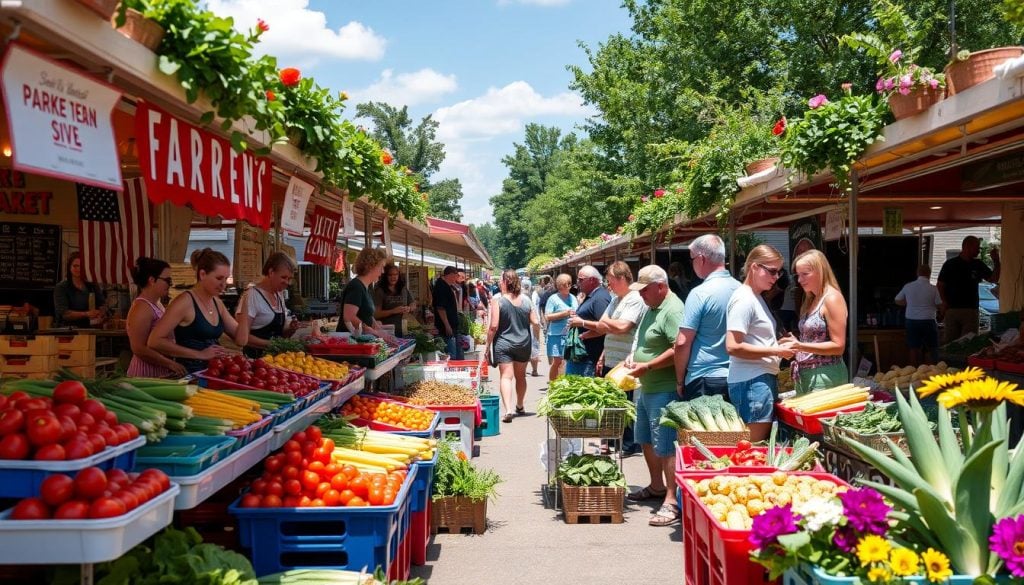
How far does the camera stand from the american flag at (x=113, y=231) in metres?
10.4

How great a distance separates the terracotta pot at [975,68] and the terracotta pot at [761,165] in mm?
3264

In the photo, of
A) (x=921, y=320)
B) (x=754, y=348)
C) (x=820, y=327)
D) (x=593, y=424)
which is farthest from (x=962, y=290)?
(x=754, y=348)

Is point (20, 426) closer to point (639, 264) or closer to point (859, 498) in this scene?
point (859, 498)

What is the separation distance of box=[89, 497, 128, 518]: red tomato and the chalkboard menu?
11.4 m

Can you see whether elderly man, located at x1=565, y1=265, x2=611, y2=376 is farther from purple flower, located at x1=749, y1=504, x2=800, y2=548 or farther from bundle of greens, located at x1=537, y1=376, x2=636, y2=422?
purple flower, located at x1=749, y1=504, x2=800, y2=548

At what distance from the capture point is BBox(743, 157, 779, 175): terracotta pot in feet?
29.4

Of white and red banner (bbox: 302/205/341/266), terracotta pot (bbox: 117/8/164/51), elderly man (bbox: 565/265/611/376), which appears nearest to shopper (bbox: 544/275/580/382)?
elderly man (bbox: 565/265/611/376)

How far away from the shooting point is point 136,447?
3453 millimetres

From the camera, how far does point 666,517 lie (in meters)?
7.10

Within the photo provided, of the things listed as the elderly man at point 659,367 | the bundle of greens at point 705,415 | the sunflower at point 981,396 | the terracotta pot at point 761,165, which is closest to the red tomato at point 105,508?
the sunflower at point 981,396

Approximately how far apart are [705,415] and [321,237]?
6.08m

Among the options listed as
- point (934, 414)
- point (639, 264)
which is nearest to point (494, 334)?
point (934, 414)

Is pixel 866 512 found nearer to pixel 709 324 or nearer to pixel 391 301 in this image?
pixel 709 324

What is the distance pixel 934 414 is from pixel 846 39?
2954mm
